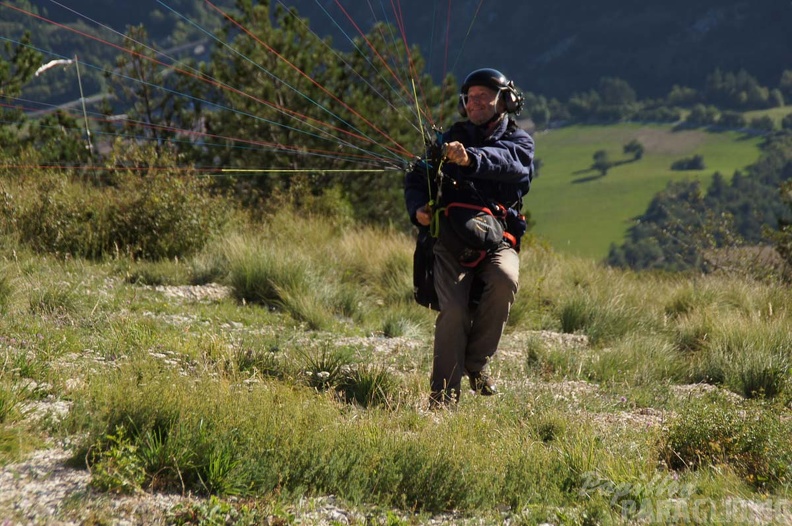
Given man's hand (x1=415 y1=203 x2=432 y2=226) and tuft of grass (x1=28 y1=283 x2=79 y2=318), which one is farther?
tuft of grass (x1=28 y1=283 x2=79 y2=318)

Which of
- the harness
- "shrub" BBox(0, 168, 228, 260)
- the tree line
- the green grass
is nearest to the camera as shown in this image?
the harness

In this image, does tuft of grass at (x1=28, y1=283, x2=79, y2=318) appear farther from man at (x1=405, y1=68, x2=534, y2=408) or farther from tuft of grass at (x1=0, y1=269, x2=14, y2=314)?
man at (x1=405, y1=68, x2=534, y2=408)

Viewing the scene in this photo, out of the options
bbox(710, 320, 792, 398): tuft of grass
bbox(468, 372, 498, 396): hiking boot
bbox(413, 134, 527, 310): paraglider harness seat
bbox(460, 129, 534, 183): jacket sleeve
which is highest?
bbox(460, 129, 534, 183): jacket sleeve

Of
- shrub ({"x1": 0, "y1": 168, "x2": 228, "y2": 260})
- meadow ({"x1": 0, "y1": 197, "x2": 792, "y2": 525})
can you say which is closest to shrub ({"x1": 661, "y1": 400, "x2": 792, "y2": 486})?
meadow ({"x1": 0, "y1": 197, "x2": 792, "y2": 525})

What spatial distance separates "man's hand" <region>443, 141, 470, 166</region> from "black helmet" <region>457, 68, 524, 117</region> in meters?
0.69

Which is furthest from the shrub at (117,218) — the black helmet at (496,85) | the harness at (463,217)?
the black helmet at (496,85)

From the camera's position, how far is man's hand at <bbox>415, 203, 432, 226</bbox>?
15.5 feet

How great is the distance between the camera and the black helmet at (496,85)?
15.7ft

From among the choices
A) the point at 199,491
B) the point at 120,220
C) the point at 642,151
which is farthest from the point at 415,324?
the point at 642,151

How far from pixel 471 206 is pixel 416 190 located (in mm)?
442

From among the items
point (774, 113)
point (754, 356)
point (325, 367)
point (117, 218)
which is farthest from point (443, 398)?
point (774, 113)

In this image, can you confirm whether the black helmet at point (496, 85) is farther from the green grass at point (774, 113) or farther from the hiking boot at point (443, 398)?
the green grass at point (774, 113)

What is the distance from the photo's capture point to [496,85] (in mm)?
4785

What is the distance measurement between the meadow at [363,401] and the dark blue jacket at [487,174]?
3.69 feet
